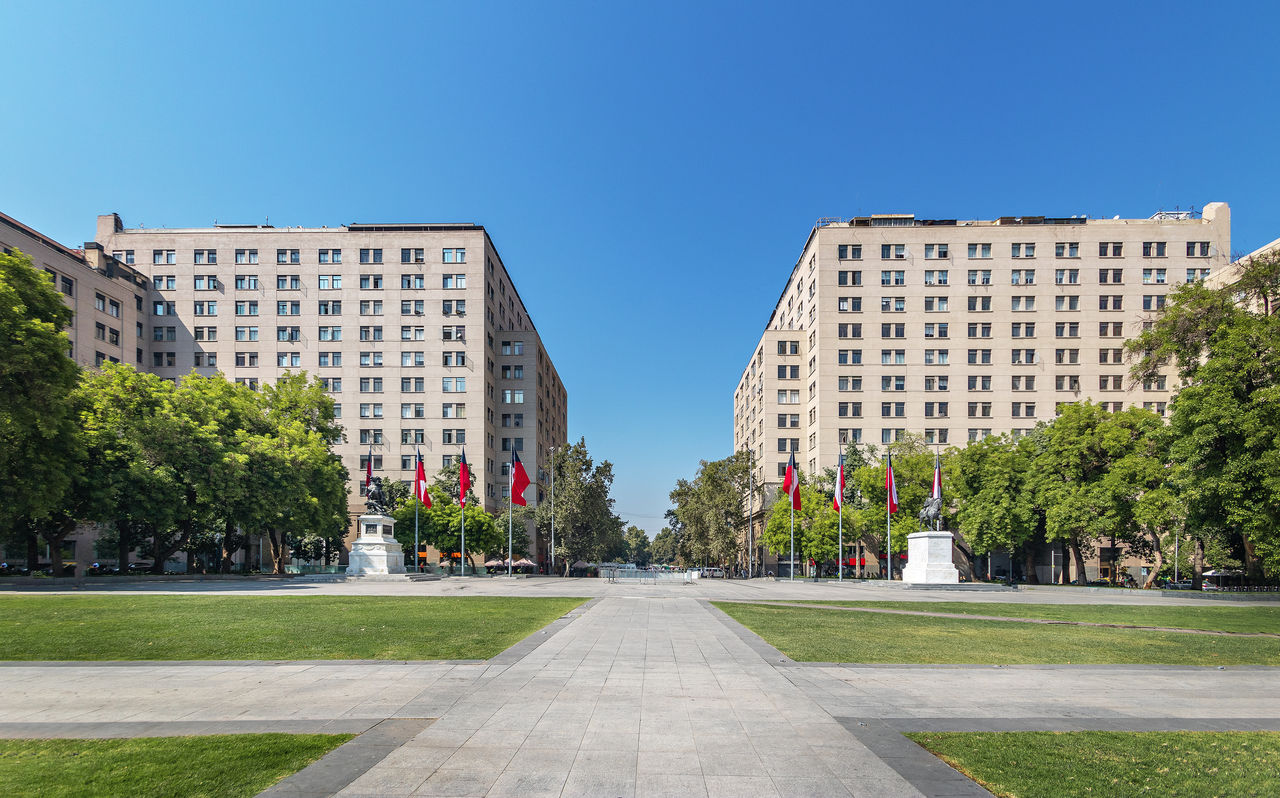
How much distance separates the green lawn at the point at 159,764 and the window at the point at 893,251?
84.7m

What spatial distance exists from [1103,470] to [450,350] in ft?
219

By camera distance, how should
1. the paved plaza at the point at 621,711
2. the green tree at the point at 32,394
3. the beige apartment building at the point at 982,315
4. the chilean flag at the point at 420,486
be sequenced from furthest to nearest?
1. the beige apartment building at the point at 982,315
2. the chilean flag at the point at 420,486
3. the green tree at the point at 32,394
4. the paved plaza at the point at 621,711

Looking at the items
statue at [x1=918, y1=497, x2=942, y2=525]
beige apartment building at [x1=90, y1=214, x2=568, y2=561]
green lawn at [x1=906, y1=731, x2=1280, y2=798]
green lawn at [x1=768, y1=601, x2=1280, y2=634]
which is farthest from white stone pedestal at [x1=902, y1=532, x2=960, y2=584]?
beige apartment building at [x1=90, y1=214, x2=568, y2=561]

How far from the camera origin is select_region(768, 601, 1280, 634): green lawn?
2277 centimetres

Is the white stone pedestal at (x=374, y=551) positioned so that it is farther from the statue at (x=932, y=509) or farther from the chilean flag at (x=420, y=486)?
the statue at (x=932, y=509)

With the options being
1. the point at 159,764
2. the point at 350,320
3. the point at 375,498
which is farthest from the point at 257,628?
the point at 350,320

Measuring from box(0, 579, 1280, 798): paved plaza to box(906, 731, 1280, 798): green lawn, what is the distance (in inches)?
14.8

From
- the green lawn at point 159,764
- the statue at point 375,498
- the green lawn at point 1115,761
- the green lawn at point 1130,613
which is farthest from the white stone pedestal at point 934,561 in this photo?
the green lawn at point 159,764

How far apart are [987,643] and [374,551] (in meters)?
44.4

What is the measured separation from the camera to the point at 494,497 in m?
86.5

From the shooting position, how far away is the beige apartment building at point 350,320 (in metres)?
82.0

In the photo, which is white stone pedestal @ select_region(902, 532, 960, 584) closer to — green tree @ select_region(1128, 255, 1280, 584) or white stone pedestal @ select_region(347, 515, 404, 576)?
green tree @ select_region(1128, 255, 1280, 584)

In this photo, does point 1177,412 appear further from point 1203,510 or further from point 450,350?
point 450,350

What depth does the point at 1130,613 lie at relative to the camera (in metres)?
26.7
